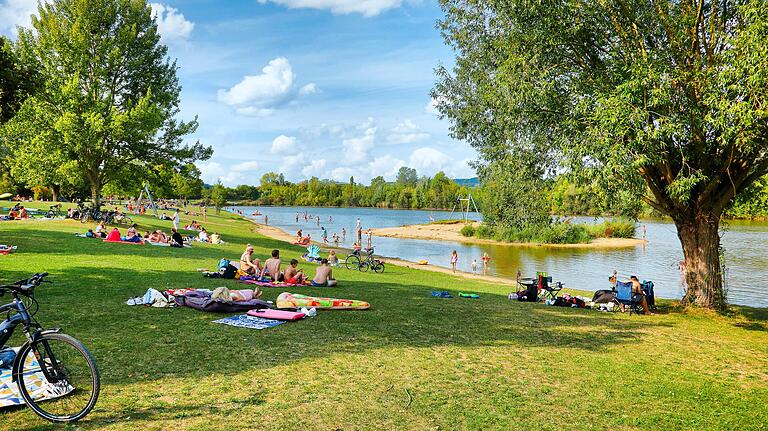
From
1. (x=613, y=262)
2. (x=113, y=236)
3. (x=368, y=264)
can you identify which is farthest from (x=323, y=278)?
(x=613, y=262)

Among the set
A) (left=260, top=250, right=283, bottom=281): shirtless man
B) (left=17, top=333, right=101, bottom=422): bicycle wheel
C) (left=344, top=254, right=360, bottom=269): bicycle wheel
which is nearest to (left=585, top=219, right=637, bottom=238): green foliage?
(left=344, top=254, right=360, bottom=269): bicycle wheel

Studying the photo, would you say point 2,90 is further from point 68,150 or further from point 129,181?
point 129,181

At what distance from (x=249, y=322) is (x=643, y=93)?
10.7m

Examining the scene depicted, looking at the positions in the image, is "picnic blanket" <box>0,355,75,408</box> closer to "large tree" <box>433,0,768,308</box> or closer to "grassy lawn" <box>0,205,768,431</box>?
"grassy lawn" <box>0,205,768,431</box>

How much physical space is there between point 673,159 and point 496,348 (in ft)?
28.5

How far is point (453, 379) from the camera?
293 inches

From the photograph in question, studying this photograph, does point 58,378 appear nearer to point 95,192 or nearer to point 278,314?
point 278,314

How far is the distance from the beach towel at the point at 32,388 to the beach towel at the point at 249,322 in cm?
423

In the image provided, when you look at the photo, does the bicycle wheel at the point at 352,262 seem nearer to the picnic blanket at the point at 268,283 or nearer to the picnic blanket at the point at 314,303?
the picnic blanket at the point at 268,283

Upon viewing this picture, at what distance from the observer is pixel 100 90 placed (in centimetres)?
3328

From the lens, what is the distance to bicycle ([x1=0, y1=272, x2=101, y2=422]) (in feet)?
17.1

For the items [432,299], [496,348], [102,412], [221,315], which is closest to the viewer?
[102,412]

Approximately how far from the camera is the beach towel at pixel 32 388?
17.2 ft

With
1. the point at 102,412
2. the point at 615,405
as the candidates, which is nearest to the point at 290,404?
the point at 102,412
